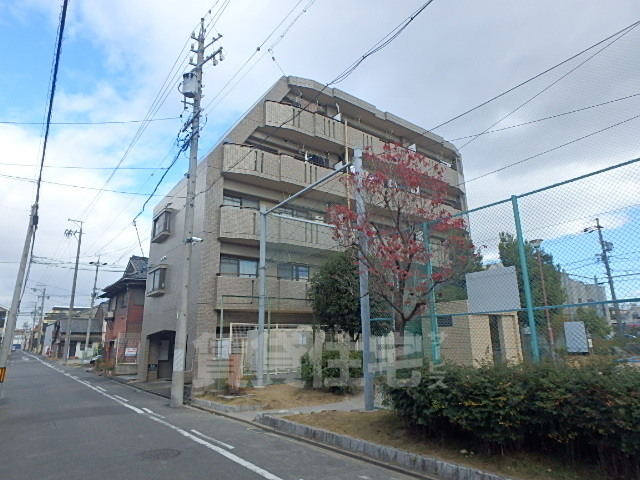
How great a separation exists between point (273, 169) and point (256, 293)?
228 inches

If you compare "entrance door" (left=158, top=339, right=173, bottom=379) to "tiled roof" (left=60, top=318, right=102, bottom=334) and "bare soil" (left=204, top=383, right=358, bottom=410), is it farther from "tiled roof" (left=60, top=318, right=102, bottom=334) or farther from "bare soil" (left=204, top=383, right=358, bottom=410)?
"tiled roof" (left=60, top=318, right=102, bottom=334)

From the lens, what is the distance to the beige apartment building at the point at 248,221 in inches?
688

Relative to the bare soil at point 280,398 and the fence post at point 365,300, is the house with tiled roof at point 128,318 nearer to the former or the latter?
the bare soil at point 280,398

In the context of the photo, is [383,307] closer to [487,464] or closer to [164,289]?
[487,464]

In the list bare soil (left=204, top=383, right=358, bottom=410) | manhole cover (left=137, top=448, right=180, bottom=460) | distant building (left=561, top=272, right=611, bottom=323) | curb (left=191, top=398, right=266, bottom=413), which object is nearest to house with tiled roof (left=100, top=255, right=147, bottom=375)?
bare soil (left=204, top=383, right=358, bottom=410)

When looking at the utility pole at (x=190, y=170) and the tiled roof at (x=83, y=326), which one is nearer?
the utility pole at (x=190, y=170)

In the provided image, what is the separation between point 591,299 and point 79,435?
9500 mm

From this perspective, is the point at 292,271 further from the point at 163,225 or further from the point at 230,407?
the point at 230,407

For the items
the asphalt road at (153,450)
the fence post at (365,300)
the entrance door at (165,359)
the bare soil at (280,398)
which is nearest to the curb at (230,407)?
the bare soil at (280,398)

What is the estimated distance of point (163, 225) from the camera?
70.9ft

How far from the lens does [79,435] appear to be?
8477 millimetres

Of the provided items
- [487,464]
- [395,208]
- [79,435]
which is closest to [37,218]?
[79,435]

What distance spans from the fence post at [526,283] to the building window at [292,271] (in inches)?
536

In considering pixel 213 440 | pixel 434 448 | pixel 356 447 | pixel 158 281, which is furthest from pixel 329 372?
pixel 158 281
